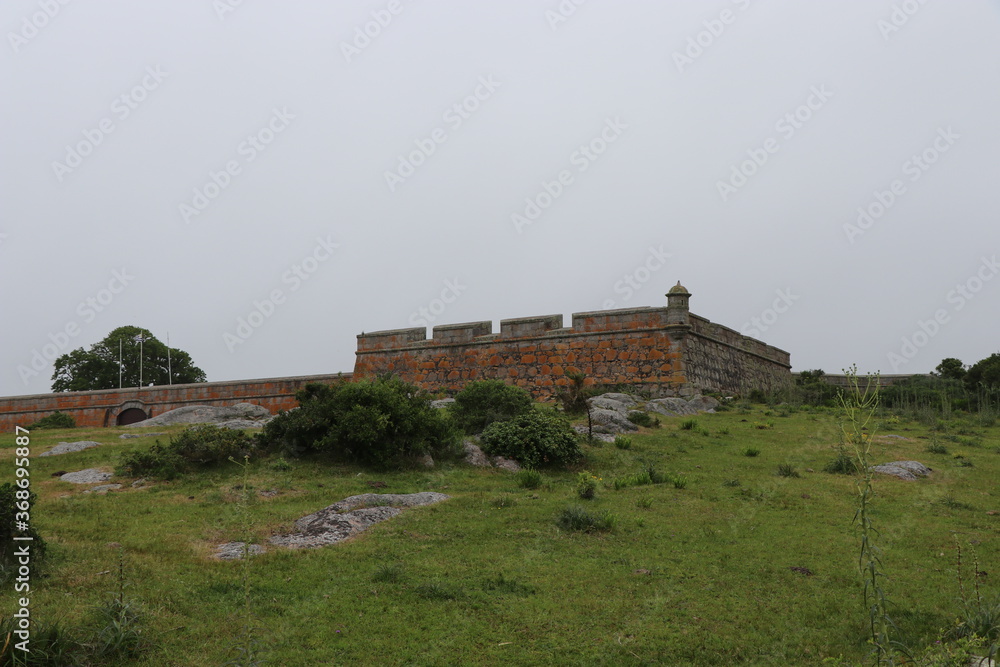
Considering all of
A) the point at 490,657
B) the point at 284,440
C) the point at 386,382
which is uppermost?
the point at 386,382

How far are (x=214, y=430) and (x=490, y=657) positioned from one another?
9.92 metres

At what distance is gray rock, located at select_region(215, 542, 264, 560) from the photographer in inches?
336

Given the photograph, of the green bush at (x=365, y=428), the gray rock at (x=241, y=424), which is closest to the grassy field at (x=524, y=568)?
the green bush at (x=365, y=428)

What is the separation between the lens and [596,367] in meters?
24.0

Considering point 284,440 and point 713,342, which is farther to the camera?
point 713,342


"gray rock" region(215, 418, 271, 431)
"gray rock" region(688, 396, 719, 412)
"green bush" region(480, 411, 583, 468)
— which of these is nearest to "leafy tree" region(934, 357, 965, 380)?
"gray rock" region(688, 396, 719, 412)

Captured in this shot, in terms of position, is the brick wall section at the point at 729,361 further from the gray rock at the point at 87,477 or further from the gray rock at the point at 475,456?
the gray rock at the point at 87,477

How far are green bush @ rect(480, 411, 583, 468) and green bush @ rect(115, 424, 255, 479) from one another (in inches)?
192

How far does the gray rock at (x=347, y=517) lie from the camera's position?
30.6 feet

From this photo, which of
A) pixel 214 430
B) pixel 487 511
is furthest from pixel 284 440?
pixel 487 511

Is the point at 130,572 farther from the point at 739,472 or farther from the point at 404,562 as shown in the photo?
the point at 739,472

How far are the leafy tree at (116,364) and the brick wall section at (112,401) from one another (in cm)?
1135

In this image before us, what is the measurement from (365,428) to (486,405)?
163 inches

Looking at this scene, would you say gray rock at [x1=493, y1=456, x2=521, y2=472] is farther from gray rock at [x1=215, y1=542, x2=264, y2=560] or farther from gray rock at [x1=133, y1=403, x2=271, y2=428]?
Result: gray rock at [x1=133, y1=403, x2=271, y2=428]
